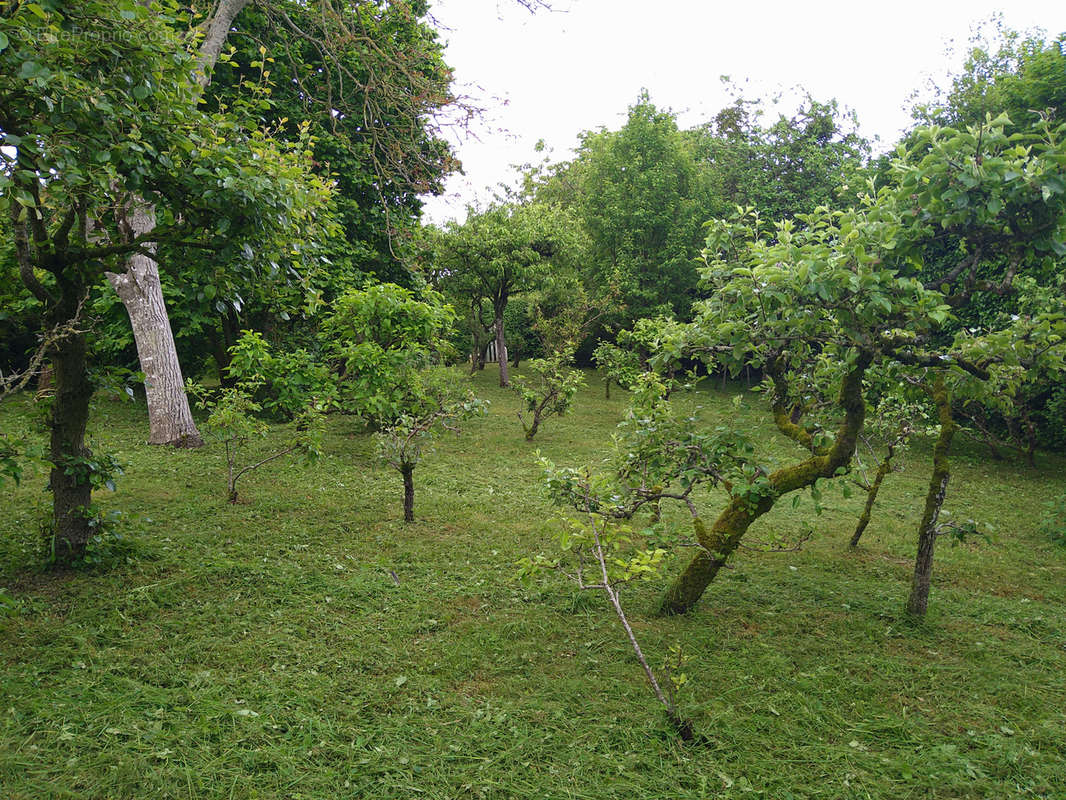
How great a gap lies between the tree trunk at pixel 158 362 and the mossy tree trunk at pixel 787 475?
8.49 metres

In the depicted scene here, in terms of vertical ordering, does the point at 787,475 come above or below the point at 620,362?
below

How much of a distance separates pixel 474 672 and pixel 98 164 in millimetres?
3767

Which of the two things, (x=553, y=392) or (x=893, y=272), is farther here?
(x=553, y=392)

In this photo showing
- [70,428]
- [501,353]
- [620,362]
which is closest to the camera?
[70,428]

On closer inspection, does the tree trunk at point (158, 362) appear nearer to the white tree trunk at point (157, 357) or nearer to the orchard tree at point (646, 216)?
the white tree trunk at point (157, 357)

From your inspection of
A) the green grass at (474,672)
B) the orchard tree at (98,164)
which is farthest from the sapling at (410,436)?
the orchard tree at (98,164)

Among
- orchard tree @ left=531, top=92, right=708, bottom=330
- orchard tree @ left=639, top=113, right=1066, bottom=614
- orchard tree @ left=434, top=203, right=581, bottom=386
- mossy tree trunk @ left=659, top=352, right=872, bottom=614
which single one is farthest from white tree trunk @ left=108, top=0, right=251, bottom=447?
orchard tree @ left=531, top=92, right=708, bottom=330

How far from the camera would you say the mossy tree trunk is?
4.33 metres

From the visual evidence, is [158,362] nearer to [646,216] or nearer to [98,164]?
[98,164]

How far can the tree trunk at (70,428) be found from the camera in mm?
4512

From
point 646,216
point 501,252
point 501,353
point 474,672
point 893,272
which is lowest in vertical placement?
point 474,672

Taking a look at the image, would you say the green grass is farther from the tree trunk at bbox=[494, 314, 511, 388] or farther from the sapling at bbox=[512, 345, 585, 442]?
the tree trunk at bbox=[494, 314, 511, 388]

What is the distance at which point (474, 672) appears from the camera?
4.09 metres

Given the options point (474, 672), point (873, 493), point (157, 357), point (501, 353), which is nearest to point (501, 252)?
point (501, 353)
